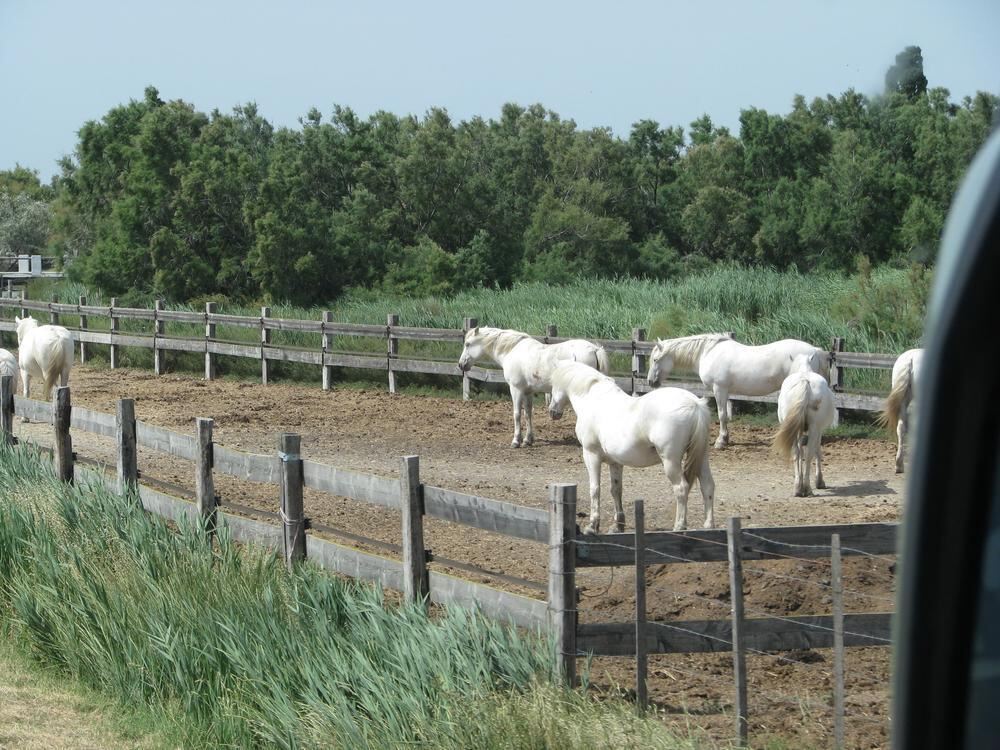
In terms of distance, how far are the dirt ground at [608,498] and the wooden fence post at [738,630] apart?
17 cm

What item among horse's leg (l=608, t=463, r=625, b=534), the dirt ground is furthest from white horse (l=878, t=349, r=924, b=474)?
horse's leg (l=608, t=463, r=625, b=534)

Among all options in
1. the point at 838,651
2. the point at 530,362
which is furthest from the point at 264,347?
the point at 838,651

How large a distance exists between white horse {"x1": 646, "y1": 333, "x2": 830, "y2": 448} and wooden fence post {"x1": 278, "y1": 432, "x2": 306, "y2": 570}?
8025 mm

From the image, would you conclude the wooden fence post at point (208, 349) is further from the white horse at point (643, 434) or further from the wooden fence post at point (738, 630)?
the wooden fence post at point (738, 630)

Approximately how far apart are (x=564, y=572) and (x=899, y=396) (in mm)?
8055

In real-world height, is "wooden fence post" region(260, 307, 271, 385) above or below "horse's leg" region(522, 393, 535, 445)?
above

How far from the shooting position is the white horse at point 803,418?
36.8 feet

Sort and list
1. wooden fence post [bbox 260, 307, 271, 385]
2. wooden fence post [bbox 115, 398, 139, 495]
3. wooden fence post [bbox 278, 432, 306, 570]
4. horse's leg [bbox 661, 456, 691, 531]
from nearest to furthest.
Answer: wooden fence post [bbox 278, 432, 306, 570]
wooden fence post [bbox 115, 398, 139, 495]
horse's leg [bbox 661, 456, 691, 531]
wooden fence post [bbox 260, 307, 271, 385]

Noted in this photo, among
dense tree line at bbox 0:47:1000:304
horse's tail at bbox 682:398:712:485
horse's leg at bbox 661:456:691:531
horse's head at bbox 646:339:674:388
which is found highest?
dense tree line at bbox 0:47:1000:304

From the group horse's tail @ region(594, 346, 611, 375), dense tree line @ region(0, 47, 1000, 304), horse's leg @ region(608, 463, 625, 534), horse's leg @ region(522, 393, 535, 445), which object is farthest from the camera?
dense tree line @ region(0, 47, 1000, 304)

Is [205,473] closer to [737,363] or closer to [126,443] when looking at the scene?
[126,443]

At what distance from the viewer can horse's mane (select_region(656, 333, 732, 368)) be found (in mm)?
14659

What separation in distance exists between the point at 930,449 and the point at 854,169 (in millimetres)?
38428

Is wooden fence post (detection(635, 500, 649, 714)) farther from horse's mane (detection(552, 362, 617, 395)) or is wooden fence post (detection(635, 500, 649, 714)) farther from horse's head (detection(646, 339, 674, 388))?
horse's head (detection(646, 339, 674, 388))
